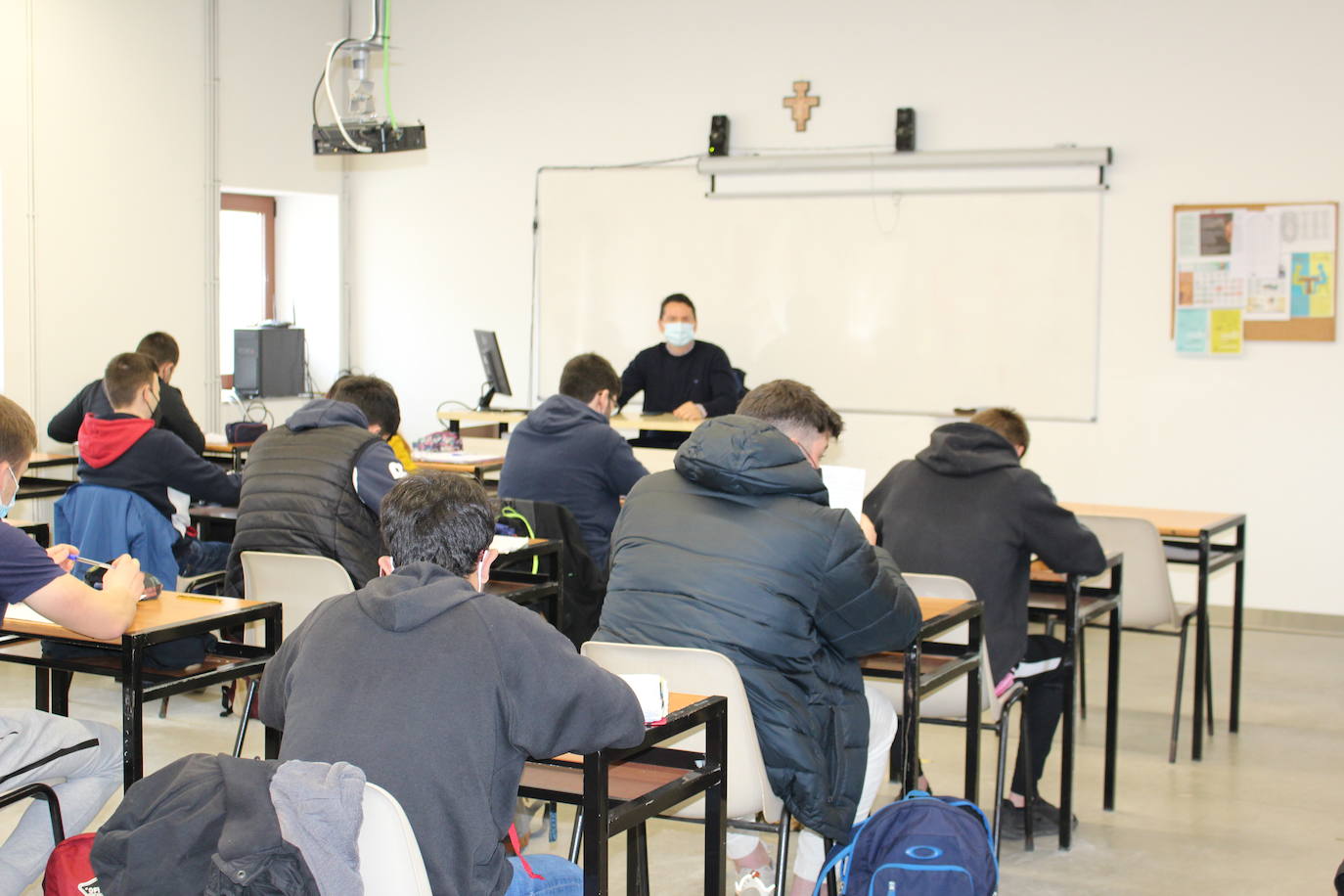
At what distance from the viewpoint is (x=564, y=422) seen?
14.5 ft

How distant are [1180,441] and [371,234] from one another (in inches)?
200

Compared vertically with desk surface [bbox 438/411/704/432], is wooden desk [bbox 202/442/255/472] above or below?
below

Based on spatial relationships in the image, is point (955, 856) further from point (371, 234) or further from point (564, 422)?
point (371, 234)

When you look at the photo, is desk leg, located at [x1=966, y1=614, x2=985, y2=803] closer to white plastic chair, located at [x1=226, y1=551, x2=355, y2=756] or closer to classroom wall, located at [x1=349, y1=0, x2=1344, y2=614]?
white plastic chair, located at [x1=226, y1=551, x2=355, y2=756]

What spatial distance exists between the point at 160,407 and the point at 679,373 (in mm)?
2637

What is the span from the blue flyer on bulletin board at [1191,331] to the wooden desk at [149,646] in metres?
5.00

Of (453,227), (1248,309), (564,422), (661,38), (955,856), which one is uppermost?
(661,38)

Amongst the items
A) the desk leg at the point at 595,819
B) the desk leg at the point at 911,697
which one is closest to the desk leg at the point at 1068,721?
the desk leg at the point at 911,697

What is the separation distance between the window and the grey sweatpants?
5.88m

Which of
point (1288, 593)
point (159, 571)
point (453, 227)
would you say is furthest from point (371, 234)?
point (1288, 593)

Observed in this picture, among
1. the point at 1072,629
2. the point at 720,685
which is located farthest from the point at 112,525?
the point at 1072,629

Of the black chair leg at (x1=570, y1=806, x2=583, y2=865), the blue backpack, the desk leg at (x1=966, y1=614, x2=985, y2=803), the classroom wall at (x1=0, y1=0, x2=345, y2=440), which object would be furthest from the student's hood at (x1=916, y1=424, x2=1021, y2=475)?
the classroom wall at (x1=0, y1=0, x2=345, y2=440)

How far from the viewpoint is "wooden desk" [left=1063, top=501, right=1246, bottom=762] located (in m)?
4.34

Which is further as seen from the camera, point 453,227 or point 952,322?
point 453,227
